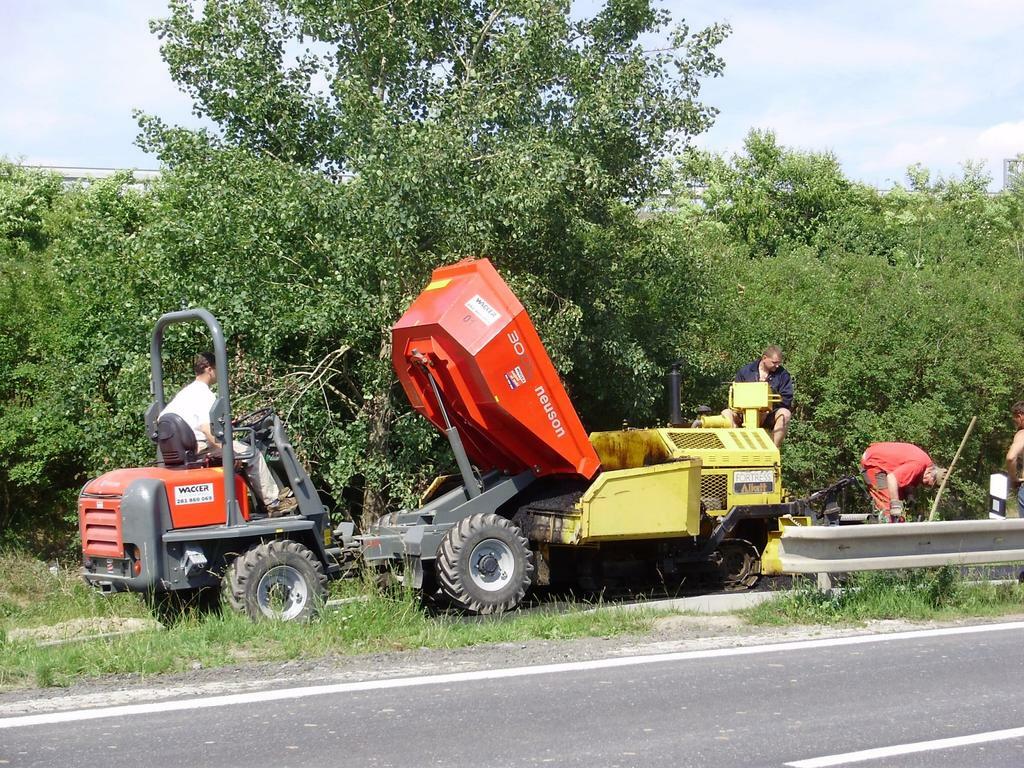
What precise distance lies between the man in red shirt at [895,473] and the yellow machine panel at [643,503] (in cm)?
299

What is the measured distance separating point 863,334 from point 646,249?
4209mm

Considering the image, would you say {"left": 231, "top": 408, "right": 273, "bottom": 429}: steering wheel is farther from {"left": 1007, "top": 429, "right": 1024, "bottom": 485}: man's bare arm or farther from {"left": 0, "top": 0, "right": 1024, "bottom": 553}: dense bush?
{"left": 1007, "top": 429, "right": 1024, "bottom": 485}: man's bare arm

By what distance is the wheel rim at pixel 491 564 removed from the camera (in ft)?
34.3

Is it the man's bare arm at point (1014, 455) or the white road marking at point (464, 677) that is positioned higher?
the man's bare arm at point (1014, 455)

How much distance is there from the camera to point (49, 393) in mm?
14617

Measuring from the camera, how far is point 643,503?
10836 millimetres

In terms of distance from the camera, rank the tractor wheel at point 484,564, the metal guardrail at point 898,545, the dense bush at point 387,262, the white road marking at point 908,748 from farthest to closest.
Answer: the dense bush at point 387,262
the tractor wheel at point 484,564
the metal guardrail at point 898,545
the white road marking at point 908,748

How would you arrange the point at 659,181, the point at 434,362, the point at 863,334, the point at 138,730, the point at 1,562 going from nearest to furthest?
the point at 138,730
the point at 434,362
the point at 1,562
the point at 659,181
the point at 863,334

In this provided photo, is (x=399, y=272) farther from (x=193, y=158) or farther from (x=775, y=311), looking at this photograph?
(x=775, y=311)

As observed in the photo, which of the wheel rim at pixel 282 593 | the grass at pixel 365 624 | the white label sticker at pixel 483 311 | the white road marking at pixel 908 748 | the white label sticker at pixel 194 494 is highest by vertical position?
the white label sticker at pixel 483 311

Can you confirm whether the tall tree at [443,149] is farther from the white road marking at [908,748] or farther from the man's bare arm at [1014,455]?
the white road marking at [908,748]

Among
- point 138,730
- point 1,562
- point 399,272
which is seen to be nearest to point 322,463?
point 399,272

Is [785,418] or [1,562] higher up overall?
[785,418]

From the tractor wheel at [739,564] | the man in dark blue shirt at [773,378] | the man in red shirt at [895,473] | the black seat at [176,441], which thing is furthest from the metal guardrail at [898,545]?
the black seat at [176,441]
